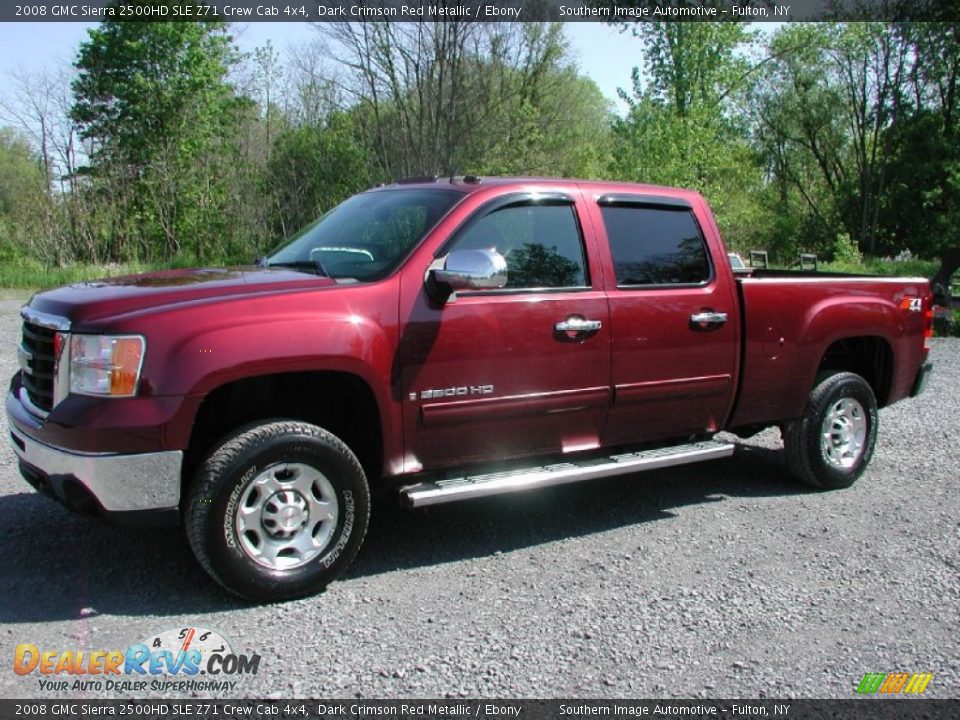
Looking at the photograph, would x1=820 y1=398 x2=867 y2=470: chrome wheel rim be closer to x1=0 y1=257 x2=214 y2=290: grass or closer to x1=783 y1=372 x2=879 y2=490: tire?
x1=783 y1=372 x2=879 y2=490: tire

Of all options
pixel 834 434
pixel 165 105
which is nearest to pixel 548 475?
pixel 834 434

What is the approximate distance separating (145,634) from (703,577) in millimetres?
2604

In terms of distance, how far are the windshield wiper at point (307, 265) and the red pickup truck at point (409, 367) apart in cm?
4

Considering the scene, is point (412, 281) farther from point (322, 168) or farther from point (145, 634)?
point (322, 168)

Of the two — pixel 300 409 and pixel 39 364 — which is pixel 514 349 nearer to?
pixel 300 409

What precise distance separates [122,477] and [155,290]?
88 centimetres

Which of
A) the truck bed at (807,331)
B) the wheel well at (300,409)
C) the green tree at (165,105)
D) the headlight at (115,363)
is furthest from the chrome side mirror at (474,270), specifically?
the green tree at (165,105)

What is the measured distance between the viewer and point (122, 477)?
361 cm

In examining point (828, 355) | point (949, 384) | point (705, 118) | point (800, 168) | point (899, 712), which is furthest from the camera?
point (800, 168)

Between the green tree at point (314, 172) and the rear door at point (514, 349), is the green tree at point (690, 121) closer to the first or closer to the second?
the green tree at point (314, 172)

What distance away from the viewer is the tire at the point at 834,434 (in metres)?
5.77

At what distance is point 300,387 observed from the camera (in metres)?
4.28

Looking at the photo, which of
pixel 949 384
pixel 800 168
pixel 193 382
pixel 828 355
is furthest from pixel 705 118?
pixel 800 168
